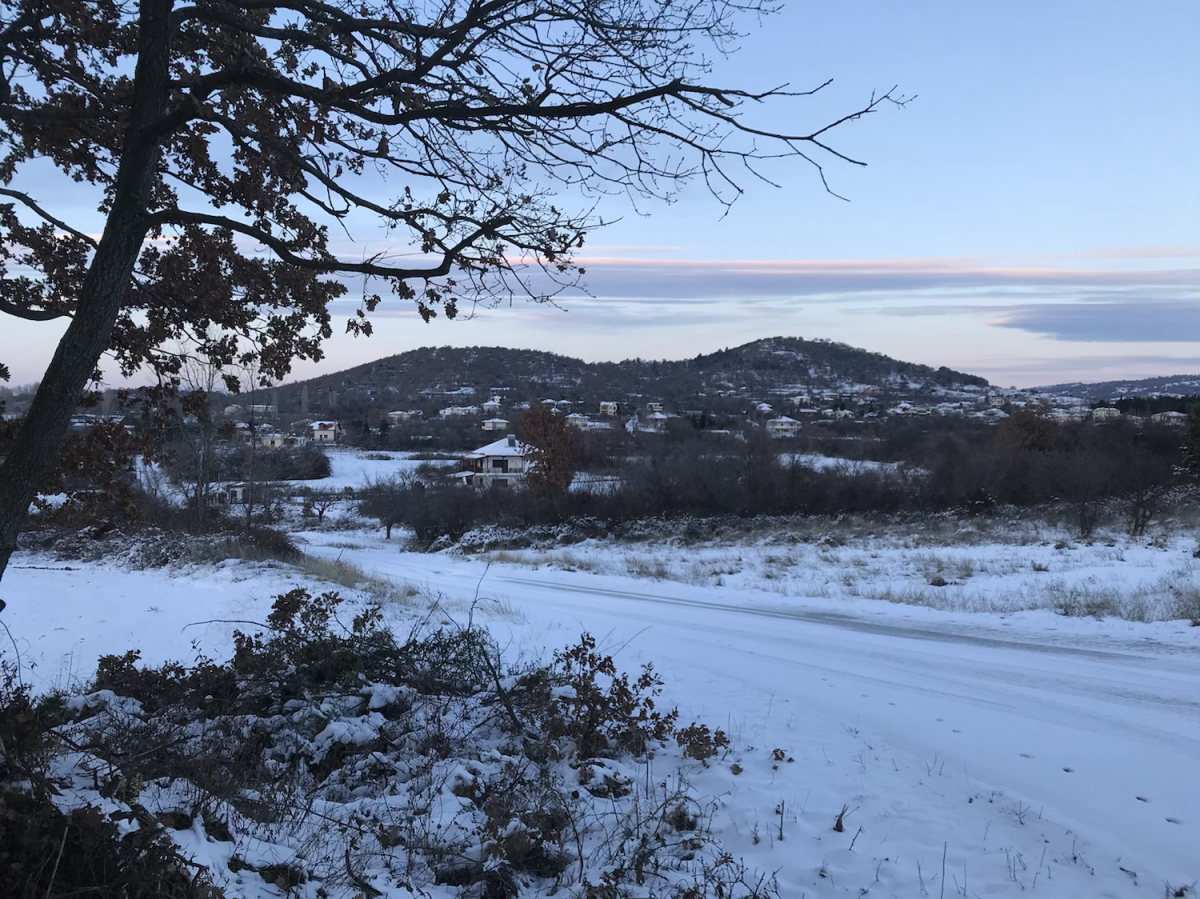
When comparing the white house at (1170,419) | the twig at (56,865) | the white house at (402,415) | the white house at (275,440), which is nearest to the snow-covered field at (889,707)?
the twig at (56,865)

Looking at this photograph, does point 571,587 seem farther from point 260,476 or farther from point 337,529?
point 337,529

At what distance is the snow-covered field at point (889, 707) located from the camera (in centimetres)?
424

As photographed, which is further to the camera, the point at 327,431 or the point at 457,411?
the point at 457,411

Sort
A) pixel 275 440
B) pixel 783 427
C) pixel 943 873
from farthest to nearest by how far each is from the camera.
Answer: pixel 783 427 < pixel 275 440 < pixel 943 873

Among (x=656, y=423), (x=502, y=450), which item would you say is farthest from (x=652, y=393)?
(x=502, y=450)

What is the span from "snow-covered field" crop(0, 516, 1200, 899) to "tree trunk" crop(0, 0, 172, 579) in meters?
2.13

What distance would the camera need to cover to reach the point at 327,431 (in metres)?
99.8

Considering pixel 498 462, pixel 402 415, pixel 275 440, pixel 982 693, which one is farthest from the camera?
pixel 402 415

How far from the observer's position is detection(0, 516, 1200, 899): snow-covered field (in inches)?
167

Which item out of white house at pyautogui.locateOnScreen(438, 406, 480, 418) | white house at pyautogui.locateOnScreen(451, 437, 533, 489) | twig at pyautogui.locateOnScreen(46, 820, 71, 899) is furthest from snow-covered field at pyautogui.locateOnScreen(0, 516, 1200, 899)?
white house at pyautogui.locateOnScreen(438, 406, 480, 418)

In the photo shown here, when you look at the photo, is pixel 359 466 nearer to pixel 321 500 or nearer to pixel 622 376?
pixel 321 500

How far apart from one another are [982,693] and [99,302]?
785 centimetres

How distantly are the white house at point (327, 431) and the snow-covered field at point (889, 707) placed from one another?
8241 centimetres

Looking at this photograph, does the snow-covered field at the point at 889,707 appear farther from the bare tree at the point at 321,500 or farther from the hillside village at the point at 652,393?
the hillside village at the point at 652,393
